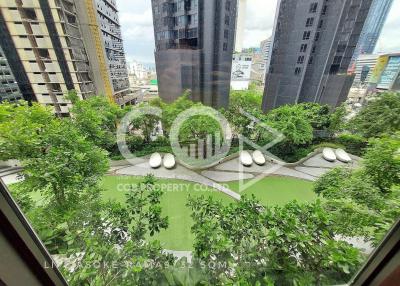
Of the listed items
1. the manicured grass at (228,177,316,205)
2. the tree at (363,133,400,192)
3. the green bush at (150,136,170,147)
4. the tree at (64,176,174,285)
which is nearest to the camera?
the tree at (64,176,174,285)

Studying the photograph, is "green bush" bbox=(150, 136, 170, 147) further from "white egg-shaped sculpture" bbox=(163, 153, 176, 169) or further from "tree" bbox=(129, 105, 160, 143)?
"white egg-shaped sculpture" bbox=(163, 153, 176, 169)

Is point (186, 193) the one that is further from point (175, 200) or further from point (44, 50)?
point (44, 50)

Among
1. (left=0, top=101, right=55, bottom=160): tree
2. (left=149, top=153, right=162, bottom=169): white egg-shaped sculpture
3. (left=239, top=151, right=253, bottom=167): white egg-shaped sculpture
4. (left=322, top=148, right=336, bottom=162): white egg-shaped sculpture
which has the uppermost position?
(left=0, top=101, right=55, bottom=160): tree

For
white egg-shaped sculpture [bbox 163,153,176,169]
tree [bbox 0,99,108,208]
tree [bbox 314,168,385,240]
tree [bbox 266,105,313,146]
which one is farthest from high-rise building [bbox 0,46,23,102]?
tree [bbox 266,105,313,146]

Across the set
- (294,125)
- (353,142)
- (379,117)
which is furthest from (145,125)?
(353,142)

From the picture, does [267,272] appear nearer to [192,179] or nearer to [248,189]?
[248,189]

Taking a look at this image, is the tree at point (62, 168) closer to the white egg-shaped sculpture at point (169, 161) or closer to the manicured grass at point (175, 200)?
the manicured grass at point (175, 200)
